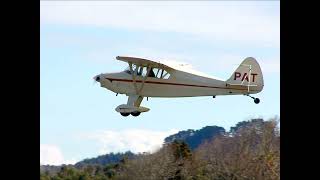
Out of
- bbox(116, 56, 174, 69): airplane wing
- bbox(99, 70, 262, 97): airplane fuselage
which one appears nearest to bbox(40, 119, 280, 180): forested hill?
bbox(116, 56, 174, 69): airplane wing

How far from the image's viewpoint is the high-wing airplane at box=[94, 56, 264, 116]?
19.6 metres

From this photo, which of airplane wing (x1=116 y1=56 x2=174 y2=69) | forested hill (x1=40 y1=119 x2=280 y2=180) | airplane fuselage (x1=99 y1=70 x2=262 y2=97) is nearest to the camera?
airplane fuselage (x1=99 y1=70 x2=262 y2=97)

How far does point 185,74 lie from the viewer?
2028 centimetres

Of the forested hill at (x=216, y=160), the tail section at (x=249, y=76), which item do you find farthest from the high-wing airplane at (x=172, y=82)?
the forested hill at (x=216, y=160)

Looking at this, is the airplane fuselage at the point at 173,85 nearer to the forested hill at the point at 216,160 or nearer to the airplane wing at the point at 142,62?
the airplane wing at the point at 142,62

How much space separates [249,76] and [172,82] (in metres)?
2.01

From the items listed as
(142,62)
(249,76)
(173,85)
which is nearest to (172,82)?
(173,85)

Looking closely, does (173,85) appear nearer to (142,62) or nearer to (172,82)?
(172,82)

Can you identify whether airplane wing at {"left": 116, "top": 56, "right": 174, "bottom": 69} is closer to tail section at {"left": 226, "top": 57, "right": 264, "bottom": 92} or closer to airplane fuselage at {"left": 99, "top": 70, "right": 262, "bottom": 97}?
airplane fuselage at {"left": 99, "top": 70, "right": 262, "bottom": 97}

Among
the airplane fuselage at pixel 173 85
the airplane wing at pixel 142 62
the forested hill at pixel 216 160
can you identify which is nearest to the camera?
the airplane fuselage at pixel 173 85

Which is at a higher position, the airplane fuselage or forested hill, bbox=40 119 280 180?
the airplane fuselage

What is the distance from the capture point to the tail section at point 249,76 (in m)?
19.9
